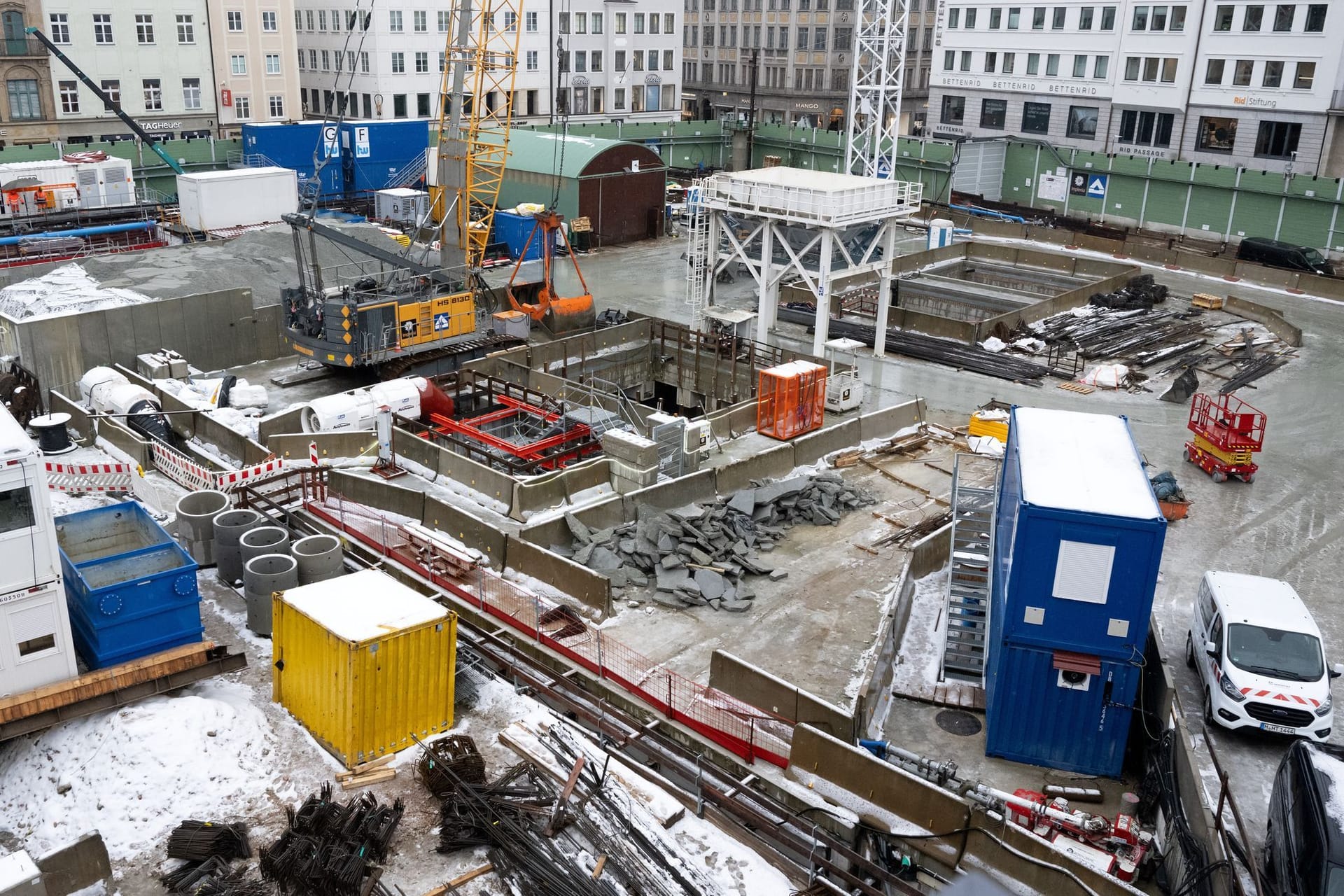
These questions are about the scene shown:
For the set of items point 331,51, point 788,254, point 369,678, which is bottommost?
point 369,678

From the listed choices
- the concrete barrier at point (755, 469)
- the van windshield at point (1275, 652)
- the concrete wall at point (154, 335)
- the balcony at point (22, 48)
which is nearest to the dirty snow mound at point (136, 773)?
the concrete barrier at point (755, 469)

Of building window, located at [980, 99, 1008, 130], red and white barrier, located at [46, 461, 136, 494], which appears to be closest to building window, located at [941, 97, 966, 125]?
building window, located at [980, 99, 1008, 130]

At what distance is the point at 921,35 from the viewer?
92.4 metres

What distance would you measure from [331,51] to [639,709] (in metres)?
62.9

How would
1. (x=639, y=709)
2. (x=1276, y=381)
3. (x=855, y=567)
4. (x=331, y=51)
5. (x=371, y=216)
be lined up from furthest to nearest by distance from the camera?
(x=331, y=51), (x=371, y=216), (x=1276, y=381), (x=855, y=567), (x=639, y=709)

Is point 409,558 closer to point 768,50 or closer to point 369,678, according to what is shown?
point 369,678

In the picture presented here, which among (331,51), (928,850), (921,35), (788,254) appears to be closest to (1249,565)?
Answer: (928,850)

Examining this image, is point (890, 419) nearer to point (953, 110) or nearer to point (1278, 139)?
point (1278, 139)

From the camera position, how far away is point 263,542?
18422 millimetres

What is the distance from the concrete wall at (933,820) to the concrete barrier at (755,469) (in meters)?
9.96

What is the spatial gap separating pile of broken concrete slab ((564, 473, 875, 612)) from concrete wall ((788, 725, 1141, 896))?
17.7 feet

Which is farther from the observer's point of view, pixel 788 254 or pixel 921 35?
pixel 921 35

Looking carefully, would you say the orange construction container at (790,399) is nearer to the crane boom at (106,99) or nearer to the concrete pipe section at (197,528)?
the concrete pipe section at (197,528)

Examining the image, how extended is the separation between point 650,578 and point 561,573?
6.24 ft
